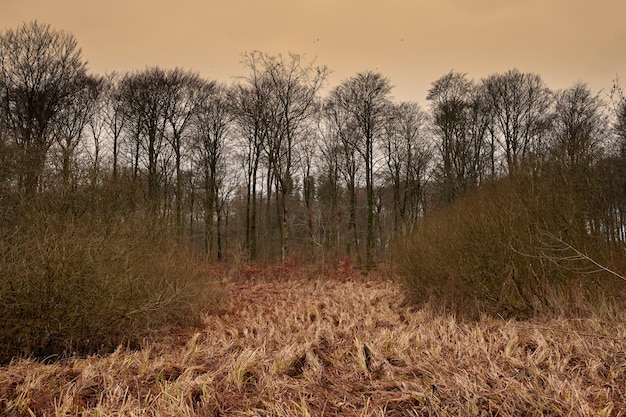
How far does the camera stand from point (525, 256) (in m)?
7.24

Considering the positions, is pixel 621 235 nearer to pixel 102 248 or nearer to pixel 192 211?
pixel 102 248

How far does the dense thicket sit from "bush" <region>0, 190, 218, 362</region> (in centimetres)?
3

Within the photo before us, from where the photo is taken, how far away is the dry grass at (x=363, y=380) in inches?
117

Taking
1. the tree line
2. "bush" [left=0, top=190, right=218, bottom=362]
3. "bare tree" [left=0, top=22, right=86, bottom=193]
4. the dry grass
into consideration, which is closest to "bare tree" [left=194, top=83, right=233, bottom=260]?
the tree line

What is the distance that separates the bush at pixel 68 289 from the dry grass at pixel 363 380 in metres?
0.63

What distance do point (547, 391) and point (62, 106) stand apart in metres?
20.4

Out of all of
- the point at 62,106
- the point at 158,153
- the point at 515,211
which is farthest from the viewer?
the point at 158,153

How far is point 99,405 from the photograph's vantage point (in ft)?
10.2

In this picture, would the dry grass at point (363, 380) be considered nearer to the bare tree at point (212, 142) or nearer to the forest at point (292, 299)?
the forest at point (292, 299)

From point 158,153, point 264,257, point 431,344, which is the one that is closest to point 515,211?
point 431,344

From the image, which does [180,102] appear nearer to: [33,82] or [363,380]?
[33,82]

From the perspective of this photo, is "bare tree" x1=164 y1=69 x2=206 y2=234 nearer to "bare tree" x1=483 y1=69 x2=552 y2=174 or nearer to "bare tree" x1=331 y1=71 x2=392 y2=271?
"bare tree" x1=331 y1=71 x2=392 y2=271

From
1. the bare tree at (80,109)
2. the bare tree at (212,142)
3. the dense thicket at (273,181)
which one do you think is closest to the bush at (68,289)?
the dense thicket at (273,181)

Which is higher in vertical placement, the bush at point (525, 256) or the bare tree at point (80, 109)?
the bare tree at point (80, 109)
